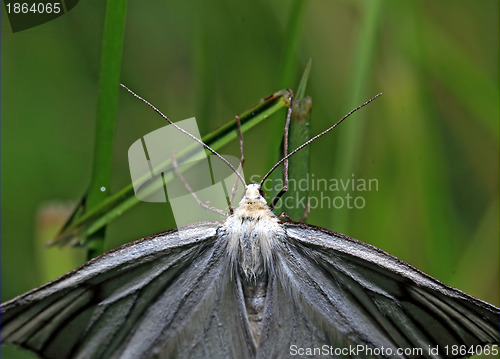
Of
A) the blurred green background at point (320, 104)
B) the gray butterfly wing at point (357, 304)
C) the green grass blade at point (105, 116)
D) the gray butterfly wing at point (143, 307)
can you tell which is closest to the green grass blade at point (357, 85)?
the blurred green background at point (320, 104)

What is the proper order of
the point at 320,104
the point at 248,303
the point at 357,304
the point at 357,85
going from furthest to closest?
the point at 320,104 → the point at 357,85 → the point at 248,303 → the point at 357,304

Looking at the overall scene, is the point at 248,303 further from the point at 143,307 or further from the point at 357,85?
the point at 357,85

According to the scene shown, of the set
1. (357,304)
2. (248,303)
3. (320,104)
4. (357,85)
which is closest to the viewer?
(357,304)

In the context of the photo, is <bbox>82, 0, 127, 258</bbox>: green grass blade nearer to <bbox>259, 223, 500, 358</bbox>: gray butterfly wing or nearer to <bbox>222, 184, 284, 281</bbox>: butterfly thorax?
<bbox>222, 184, 284, 281</bbox>: butterfly thorax

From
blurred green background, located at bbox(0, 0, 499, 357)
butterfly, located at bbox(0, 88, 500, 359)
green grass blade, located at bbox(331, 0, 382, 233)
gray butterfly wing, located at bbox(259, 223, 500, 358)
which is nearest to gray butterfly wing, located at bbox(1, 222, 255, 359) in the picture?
butterfly, located at bbox(0, 88, 500, 359)

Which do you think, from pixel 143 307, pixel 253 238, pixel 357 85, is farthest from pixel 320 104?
pixel 143 307

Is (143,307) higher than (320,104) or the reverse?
the reverse

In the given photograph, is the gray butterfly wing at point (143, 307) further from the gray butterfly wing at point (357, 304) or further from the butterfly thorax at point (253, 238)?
the gray butterfly wing at point (357, 304)
